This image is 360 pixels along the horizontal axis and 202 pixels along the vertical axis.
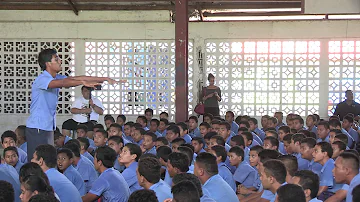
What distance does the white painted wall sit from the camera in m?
12.6

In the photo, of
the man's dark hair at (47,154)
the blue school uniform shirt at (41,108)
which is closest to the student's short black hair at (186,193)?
the man's dark hair at (47,154)

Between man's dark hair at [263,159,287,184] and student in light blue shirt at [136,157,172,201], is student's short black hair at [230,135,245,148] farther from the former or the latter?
student in light blue shirt at [136,157,172,201]

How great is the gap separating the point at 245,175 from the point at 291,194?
280cm

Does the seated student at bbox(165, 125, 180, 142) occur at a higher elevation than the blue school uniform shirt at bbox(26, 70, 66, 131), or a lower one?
lower

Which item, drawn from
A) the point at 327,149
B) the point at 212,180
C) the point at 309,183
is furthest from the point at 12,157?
the point at 327,149

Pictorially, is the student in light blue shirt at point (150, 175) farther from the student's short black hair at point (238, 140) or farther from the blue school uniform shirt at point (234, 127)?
the blue school uniform shirt at point (234, 127)

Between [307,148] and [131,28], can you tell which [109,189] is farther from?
[131,28]

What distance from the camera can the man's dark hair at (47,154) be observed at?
534 centimetres

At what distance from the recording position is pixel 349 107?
12.0m

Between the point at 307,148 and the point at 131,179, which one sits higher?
the point at 307,148

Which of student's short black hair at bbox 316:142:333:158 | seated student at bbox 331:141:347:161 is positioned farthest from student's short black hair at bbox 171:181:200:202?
seated student at bbox 331:141:347:161

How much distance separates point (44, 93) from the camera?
18.1ft

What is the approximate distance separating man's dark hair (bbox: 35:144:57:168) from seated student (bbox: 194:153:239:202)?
134 centimetres

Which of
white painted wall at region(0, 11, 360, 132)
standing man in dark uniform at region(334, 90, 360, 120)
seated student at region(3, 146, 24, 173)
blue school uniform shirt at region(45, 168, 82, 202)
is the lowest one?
blue school uniform shirt at region(45, 168, 82, 202)
